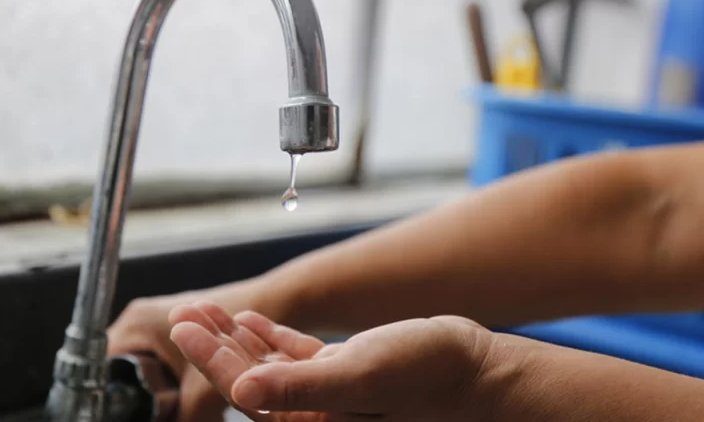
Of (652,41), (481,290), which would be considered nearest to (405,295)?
(481,290)

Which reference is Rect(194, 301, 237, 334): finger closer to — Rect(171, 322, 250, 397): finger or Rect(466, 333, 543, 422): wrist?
Rect(171, 322, 250, 397): finger

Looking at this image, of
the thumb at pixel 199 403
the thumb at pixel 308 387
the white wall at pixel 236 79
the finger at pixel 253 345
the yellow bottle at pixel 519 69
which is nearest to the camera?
the thumb at pixel 308 387

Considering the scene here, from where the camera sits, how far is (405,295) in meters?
0.65

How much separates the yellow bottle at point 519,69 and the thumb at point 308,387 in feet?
2.61

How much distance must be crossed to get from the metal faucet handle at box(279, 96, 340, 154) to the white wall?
0.46 m

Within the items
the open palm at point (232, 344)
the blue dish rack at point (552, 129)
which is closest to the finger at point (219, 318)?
the open palm at point (232, 344)

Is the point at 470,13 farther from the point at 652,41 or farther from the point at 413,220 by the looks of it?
the point at 413,220

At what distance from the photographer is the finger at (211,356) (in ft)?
1.35

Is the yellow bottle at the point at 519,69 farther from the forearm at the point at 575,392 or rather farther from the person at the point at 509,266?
the forearm at the point at 575,392

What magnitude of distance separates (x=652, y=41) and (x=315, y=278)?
3.11ft

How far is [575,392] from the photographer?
1.38 feet

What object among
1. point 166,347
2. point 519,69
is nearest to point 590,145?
point 519,69

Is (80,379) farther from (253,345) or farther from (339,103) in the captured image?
(339,103)

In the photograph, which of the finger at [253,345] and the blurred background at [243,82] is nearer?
the finger at [253,345]
